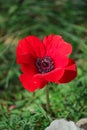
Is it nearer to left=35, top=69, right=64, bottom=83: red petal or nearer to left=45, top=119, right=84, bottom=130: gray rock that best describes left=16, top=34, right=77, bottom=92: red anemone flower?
left=35, top=69, right=64, bottom=83: red petal

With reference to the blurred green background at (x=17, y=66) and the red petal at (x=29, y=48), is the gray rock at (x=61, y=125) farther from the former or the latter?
the red petal at (x=29, y=48)

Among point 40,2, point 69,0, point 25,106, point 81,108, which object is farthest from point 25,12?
point 81,108

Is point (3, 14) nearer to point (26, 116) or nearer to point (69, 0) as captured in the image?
point (69, 0)

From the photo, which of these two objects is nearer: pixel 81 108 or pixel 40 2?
pixel 81 108

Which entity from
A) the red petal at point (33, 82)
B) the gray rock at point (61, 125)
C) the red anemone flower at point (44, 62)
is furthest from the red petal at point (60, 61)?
the gray rock at point (61, 125)

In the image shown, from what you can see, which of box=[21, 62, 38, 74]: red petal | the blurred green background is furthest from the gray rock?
box=[21, 62, 38, 74]: red petal

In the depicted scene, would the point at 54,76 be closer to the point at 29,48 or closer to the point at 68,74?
the point at 68,74
